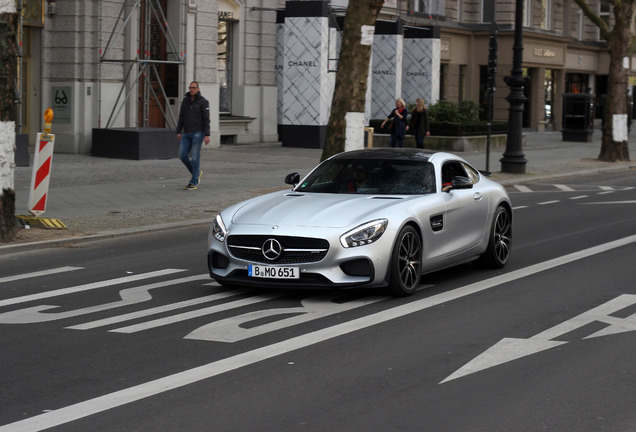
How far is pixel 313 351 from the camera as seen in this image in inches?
301

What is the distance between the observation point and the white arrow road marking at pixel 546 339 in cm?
734

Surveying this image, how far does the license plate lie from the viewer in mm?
9445

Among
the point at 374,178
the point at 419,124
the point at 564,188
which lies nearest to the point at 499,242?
the point at 374,178

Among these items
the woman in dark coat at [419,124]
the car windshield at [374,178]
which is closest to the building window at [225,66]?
the woman in dark coat at [419,124]

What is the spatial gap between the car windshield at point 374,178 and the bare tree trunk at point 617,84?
23484 millimetres

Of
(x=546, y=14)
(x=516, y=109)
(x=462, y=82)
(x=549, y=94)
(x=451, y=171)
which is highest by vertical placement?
(x=546, y=14)

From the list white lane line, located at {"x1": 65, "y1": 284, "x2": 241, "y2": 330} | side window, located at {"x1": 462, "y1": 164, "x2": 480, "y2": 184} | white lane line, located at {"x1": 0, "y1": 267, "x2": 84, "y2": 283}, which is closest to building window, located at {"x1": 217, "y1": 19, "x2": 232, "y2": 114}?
white lane line, located at {"x1": 0, "y1": 267, "x2": 84, "y2": 283}

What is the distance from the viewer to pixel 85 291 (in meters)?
10.3

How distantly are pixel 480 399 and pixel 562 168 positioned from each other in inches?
945

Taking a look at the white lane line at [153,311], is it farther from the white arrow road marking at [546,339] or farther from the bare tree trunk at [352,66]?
the bare tree trunk at [352,66]

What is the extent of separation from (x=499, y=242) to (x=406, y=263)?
2.18 metres

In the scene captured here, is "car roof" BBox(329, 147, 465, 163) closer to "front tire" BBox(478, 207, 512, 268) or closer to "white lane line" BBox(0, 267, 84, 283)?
"front tire" BBox(478, 207, 512, 268)

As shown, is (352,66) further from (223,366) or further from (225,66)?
(225,66)

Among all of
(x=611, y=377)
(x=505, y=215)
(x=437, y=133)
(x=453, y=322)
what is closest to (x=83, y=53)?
(x=437, y=133)
